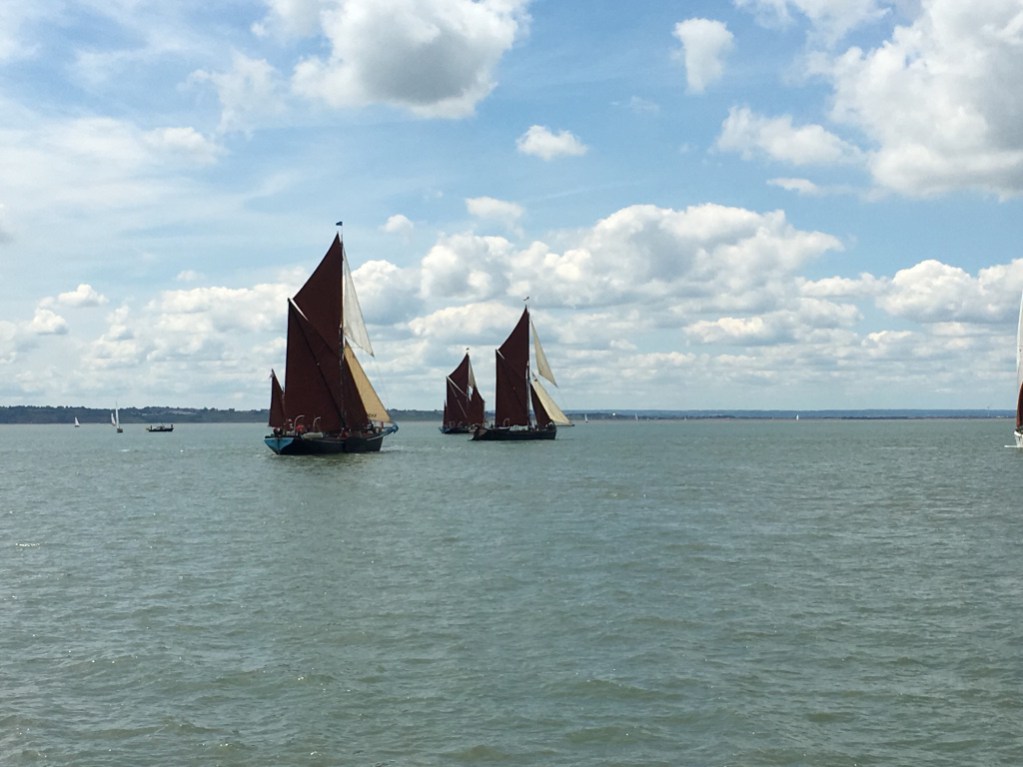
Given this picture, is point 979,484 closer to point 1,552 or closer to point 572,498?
point 572,498

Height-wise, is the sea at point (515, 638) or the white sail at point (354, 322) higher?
the white sail at point (354, 322)

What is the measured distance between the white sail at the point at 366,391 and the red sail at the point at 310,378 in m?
1.96

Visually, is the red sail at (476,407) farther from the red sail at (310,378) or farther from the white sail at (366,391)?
the red sail at (310,378)

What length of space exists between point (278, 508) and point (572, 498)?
1498cm

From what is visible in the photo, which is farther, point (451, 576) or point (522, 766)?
point (451, 576)

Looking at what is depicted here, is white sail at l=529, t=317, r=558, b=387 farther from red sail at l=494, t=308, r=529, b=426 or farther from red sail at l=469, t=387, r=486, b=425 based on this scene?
red sail at l=469, t=387, r=486, b=425

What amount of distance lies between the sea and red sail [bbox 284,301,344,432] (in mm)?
37416

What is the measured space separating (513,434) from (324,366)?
48740 mm

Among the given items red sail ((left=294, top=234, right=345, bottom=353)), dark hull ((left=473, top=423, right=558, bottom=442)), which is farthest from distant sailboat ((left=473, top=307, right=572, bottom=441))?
red sail ((left=294, top=234, right=345, bottom=353))

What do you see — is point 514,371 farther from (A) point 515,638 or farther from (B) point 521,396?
(A) point 515,638

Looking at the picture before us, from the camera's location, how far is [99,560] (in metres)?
32.6

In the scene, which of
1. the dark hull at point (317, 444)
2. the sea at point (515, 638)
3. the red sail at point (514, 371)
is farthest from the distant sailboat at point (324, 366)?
the sea at point (515, 638)

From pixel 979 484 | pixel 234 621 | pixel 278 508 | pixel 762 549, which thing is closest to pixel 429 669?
pixel 234 621

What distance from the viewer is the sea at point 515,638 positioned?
48.8ft
